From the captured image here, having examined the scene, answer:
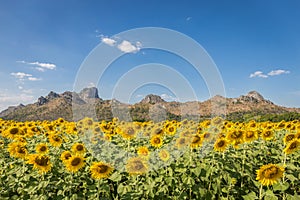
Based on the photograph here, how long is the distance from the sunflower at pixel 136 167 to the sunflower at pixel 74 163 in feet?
2.58

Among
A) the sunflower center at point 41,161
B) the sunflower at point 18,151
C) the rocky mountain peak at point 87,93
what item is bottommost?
the sunflower center at point 41,161

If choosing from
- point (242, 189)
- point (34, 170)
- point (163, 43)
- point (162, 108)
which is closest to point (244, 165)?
point (242, 189)

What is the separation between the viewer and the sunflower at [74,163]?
4.52 meters

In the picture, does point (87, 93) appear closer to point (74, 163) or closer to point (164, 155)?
point (164, 155)

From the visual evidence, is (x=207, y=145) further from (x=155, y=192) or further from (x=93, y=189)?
(x=93, y=189)

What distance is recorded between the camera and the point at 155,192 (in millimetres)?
4539

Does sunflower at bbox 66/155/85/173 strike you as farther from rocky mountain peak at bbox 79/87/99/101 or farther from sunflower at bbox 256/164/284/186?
rocky mountain peak at bbox 79/87/99/101

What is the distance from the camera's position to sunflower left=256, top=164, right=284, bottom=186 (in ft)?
13.7

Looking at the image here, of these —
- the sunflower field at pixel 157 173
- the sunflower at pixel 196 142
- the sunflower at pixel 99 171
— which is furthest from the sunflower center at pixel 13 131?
the sunflower at pixel 196 142

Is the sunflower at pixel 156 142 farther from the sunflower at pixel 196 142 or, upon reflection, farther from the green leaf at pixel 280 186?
the green leaf at pixel 280 186

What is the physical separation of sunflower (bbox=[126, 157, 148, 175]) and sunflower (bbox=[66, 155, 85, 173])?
79 centimetres

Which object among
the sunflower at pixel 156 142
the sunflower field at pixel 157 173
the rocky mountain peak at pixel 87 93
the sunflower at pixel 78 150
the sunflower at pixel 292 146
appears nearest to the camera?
the sunflower field at pixel 157 173

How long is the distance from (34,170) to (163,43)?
16.3 feet

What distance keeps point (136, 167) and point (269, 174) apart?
6.70 feet
